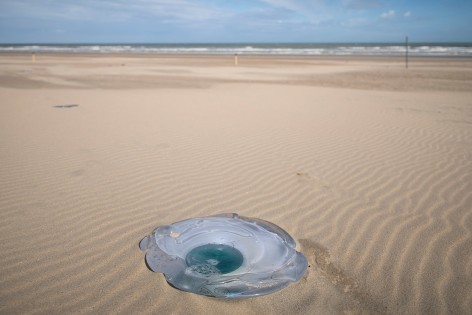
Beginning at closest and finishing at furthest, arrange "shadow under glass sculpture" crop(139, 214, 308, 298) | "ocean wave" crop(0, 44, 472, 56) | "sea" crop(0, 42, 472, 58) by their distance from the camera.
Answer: "shadow under glass sculpture" crop(139, 214, 308, 298) → "sea" crop(0, 42, 472, 58) → "ocean wave" crop(0, 44, 472, 56)

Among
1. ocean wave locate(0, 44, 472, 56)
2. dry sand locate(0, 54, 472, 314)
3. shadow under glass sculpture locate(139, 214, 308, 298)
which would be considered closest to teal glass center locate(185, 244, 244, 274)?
shadow under glass sculpture locate(139, 214, 308, 298)

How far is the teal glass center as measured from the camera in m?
2.45

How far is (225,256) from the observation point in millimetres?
2564

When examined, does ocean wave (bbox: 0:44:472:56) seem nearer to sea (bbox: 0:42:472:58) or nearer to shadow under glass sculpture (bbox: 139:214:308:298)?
sea (bbox: 0:42:472:58)

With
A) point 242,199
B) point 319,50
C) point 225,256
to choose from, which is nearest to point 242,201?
point 242,199

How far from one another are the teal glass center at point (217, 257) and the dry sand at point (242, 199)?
0.90 feet

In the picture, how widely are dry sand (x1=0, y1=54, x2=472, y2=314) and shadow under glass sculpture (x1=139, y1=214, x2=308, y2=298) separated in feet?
0.30

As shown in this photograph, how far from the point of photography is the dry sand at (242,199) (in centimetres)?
230

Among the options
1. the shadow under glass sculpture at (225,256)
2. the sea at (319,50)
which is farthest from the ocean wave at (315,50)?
the shadow under glass sculpture at (225,256)

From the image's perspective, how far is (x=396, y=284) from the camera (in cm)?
242

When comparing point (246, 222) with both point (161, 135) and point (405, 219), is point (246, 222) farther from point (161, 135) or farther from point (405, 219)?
point (161, 135)

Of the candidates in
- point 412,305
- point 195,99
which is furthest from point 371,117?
point 412,305

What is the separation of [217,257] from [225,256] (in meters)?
0.07

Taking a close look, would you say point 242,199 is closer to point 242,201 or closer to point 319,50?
point 242,201
